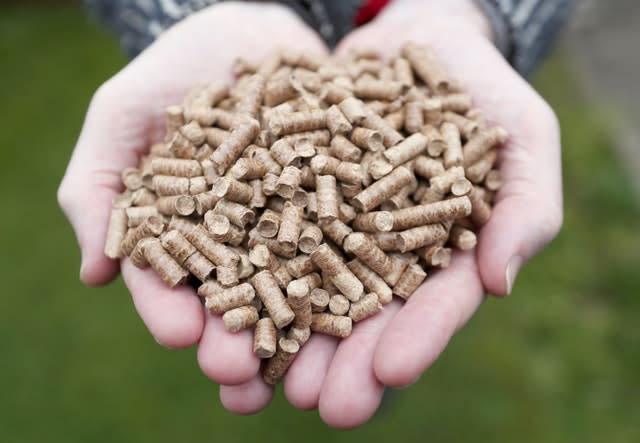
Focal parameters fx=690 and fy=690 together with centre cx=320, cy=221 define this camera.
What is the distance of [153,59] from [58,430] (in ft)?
9.60

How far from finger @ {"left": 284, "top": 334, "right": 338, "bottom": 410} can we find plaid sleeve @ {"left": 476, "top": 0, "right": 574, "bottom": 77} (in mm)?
2337

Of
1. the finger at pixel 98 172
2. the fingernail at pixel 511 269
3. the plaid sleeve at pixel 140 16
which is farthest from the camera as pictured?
the plaid sleeve at pixel 140 16

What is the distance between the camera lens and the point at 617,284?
19.8 ft

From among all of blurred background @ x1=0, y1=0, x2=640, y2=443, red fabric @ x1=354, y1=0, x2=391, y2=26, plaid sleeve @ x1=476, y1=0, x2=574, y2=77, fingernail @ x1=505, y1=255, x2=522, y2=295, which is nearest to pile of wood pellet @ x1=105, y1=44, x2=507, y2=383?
fingernail @ x1=505, y1=255, x2=522, y2=295

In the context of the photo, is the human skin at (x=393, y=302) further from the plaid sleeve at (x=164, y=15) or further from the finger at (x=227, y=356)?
the plaid sleeve at (x=164, y=15)

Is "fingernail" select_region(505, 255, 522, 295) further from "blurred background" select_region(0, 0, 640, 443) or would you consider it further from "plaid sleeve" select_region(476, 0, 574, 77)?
"blurred background" select_region(0, 0, 640, 443)

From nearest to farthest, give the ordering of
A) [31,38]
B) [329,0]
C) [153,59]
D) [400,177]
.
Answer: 1. [400,177]
2. [153,59]
3. [329,0]
4. [31,38]

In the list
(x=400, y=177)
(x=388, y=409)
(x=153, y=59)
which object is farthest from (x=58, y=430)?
(x=400, y=177)

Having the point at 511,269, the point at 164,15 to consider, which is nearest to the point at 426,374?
the point at 511,269

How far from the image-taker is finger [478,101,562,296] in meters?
3.06

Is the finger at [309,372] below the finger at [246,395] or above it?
above

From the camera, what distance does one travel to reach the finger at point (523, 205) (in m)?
3.06

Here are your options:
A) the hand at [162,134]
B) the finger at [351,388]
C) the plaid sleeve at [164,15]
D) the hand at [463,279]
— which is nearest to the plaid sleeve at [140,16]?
the plaid sleeve at [164,15]

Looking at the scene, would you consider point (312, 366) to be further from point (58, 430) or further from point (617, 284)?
point (617, 284)
